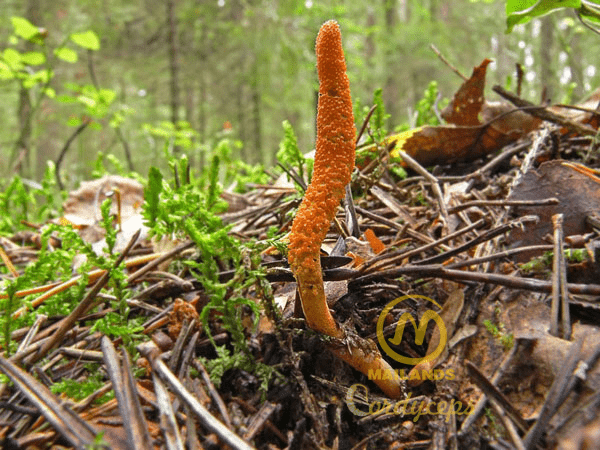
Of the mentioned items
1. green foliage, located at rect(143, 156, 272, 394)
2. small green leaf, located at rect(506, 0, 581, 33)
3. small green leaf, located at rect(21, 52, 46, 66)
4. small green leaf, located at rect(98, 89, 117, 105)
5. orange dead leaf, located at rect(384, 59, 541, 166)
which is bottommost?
green foliage, located at rect(143, 156, 272, 394)

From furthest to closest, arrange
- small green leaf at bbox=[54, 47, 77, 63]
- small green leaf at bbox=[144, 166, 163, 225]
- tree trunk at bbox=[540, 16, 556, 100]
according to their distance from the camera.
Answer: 1. tree trunk at bbox=[540, 16, 556, 100]
2. small green leaf at bbox=[54, 47, 77, 63]
3. small green leaf at bbox=[144, 166, 163, 225]

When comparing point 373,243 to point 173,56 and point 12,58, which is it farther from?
point 173,56

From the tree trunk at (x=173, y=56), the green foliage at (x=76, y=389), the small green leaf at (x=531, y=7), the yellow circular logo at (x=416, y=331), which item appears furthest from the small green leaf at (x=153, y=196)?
the tree trunk at (x=173, y=56)

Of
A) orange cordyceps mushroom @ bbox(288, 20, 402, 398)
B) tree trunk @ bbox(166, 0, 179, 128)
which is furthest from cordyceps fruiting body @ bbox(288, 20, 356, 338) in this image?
tree trunk @ bbox(166, 0, 179, 128)

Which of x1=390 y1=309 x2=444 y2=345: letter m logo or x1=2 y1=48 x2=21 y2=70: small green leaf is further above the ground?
x1=2 y1=48 x2=21 y2=70: small green leaf

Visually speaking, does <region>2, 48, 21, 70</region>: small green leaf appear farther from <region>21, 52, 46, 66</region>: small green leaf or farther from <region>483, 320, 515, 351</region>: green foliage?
<region>483, 320, 515, 351</region>: green foliage

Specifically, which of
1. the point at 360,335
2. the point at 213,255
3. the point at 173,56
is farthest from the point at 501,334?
the point at 173,56

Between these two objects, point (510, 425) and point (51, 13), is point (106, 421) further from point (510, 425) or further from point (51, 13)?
point (51, 13)
